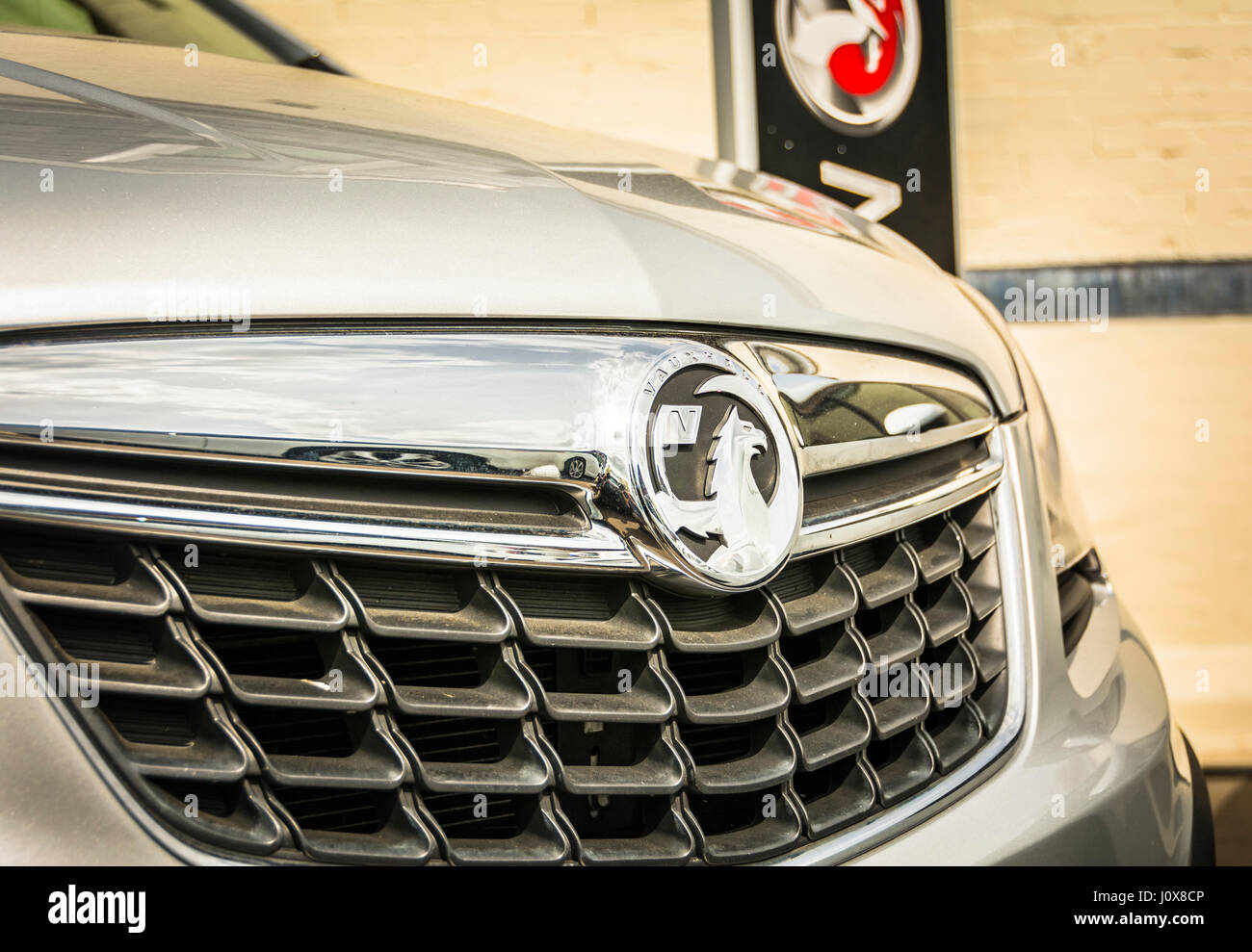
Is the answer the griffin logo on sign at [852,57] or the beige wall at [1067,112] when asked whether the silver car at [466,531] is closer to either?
the griffin logo on sign at [852,57]

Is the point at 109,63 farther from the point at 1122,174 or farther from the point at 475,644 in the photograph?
the point at 1122,174

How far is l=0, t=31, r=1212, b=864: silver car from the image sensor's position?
0.72 m

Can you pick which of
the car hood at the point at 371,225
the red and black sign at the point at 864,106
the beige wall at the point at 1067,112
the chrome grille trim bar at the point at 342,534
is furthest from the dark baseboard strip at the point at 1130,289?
the chrome grille trim bar at the point at 342,534

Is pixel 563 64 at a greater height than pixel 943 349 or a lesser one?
greater

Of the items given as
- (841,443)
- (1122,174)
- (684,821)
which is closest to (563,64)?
(1122,174)

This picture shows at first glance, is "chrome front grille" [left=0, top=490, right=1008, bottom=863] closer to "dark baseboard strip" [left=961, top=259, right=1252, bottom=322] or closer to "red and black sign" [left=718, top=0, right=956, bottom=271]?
"red and black sign" [left=718, top=0, right=956, bottom=271]

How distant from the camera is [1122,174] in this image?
421cm

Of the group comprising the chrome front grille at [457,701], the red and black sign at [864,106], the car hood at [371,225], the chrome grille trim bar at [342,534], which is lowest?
the chrome front grille at [457,701]

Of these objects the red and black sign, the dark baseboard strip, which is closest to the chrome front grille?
the red and black sign

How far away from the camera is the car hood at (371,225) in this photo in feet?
2.43

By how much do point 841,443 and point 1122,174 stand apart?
3749 millimetres

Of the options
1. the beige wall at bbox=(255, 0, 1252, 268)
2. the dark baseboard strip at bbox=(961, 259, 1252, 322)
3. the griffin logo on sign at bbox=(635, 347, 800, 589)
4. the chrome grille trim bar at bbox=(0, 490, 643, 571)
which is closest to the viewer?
the chrome grille trim bar at bbox=(0, 490, 643, 571)

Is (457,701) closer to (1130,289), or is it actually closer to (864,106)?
(864,106)
